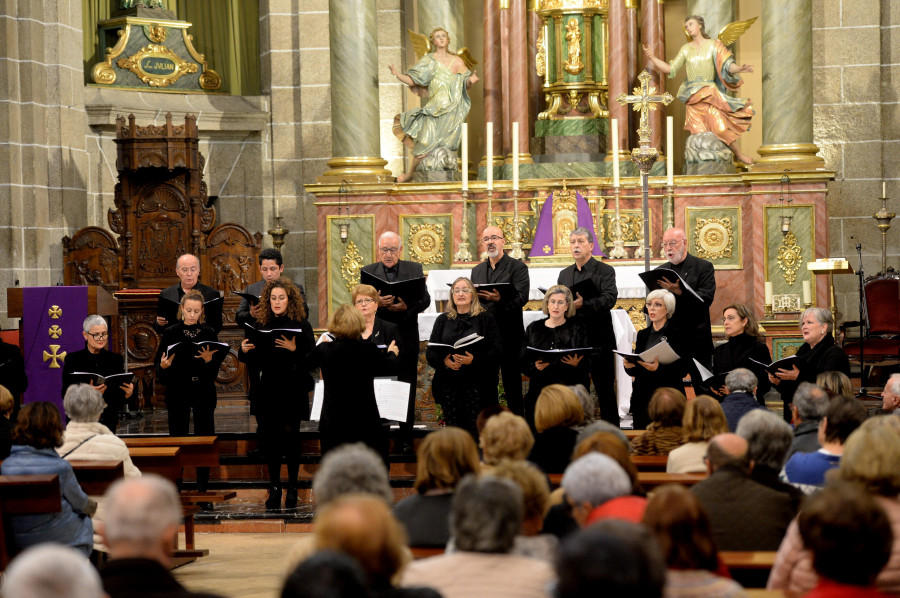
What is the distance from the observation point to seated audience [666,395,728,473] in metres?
5.30

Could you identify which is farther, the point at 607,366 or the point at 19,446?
the point at 607,366

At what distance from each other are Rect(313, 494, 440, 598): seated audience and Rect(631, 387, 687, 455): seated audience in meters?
3.07

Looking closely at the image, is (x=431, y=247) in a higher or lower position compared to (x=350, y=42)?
lower

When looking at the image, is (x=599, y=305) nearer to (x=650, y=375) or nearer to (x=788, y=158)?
(x=650, y=375)

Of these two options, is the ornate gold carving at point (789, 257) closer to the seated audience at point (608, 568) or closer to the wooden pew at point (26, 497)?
the wooden pew at point (26, 497)

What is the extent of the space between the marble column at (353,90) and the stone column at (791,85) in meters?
3.59

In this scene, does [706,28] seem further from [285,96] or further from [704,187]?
[285,96]

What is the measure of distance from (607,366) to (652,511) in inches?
194

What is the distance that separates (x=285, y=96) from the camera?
14375mm

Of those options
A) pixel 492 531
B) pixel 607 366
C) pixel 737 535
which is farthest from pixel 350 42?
pixel 492 531

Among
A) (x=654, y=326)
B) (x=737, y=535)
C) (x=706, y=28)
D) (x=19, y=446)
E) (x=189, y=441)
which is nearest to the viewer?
(x=737, y=535)

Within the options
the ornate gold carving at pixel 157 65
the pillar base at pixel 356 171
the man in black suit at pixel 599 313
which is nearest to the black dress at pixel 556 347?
the man in black suit at pixel 599 313

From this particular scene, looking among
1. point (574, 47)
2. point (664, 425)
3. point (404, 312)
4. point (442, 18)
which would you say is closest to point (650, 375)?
point (404, 312)

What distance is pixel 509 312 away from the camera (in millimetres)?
8242
